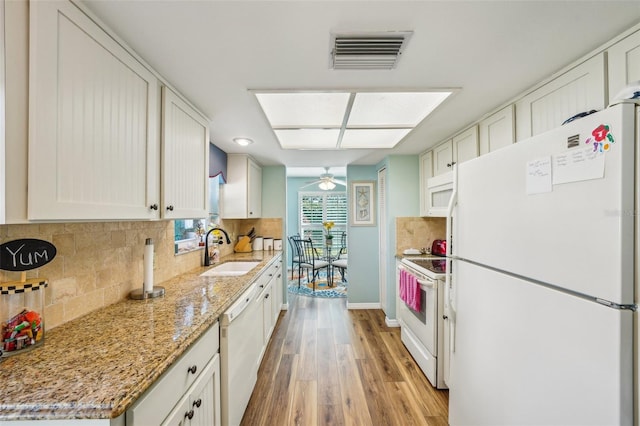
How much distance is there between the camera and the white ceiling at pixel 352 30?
972 millimetres

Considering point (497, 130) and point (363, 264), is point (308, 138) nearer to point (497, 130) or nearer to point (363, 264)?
point (497, 130)

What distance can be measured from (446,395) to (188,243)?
2517mm

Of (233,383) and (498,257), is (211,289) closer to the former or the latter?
(233,383)

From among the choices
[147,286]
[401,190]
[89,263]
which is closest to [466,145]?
[401,190]

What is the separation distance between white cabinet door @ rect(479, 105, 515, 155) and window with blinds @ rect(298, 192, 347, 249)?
15.3 feet

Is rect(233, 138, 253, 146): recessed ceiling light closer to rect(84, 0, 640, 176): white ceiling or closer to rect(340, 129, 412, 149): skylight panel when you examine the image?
rect(84, 0, 640, 176): white ceiling

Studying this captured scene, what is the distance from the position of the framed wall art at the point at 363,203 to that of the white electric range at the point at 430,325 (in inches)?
53.8

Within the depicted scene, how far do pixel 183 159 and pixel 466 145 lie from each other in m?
2.25

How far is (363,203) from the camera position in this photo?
3895mm

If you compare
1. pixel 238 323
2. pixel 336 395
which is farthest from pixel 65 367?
pixel 336 395

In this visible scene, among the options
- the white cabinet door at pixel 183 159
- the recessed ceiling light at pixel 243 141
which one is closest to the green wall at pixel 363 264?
the recessed ceiling light at pixel 243 141

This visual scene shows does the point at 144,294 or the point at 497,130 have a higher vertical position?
the point at 497,130

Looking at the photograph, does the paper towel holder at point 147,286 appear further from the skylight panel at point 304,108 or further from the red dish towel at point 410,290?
the red dish towel at point 410,290

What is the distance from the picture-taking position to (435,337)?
2.09 metres
